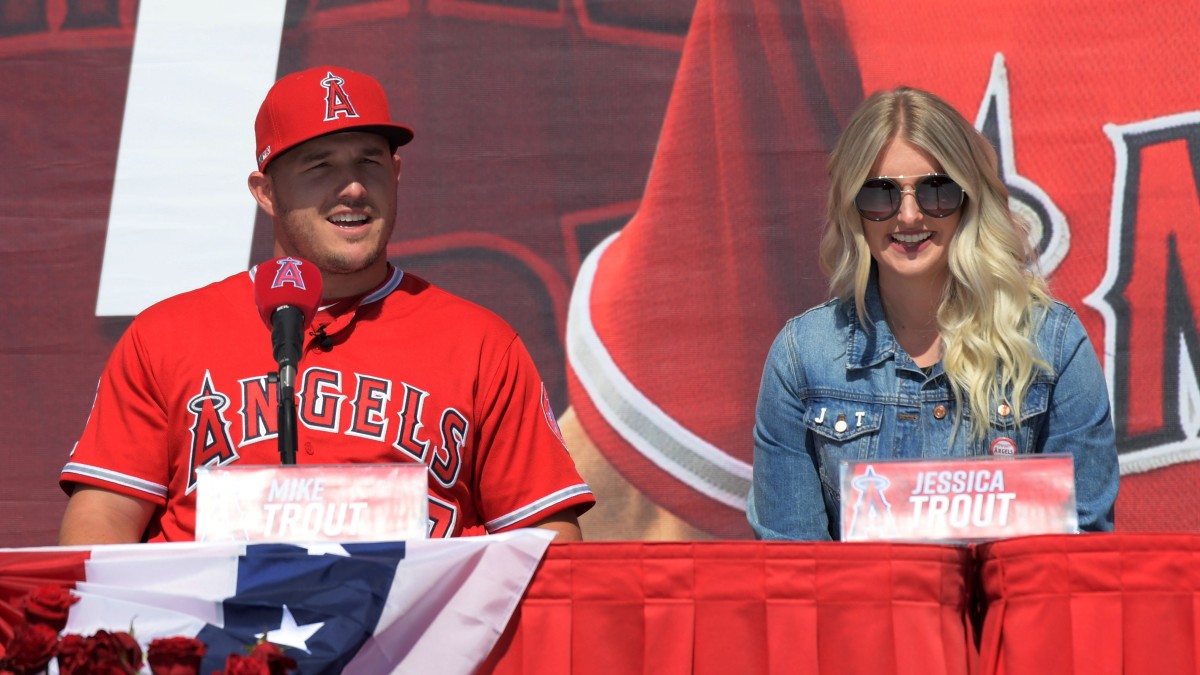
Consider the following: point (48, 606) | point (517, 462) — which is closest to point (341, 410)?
point (517, 462)

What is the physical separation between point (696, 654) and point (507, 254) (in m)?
1.61

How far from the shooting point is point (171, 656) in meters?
1.60

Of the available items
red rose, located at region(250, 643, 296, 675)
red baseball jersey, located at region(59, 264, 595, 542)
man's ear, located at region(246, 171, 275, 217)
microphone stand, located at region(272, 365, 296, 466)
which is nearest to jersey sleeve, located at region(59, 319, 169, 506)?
red baseball jersey, located at region(59, 264, 595, 542)

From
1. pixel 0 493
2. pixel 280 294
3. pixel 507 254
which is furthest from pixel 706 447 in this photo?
pixel 0 493

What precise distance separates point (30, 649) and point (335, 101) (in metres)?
1.26

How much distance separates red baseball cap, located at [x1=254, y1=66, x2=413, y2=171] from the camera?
8.33ft

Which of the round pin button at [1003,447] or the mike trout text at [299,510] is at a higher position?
the round pin button at [1003,447]

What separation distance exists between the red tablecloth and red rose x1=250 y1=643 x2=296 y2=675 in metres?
0.83

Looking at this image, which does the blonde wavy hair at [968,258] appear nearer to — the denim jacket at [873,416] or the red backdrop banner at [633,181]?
the denim jacket at [873,416]

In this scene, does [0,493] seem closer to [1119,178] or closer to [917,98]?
[917,98]

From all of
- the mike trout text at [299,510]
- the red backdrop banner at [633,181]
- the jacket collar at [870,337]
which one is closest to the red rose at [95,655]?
the mike trout text at [299,510]

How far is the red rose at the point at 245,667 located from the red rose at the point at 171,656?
0.19 ft

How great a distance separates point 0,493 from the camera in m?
3.14

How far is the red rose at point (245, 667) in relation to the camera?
5.12 feet
